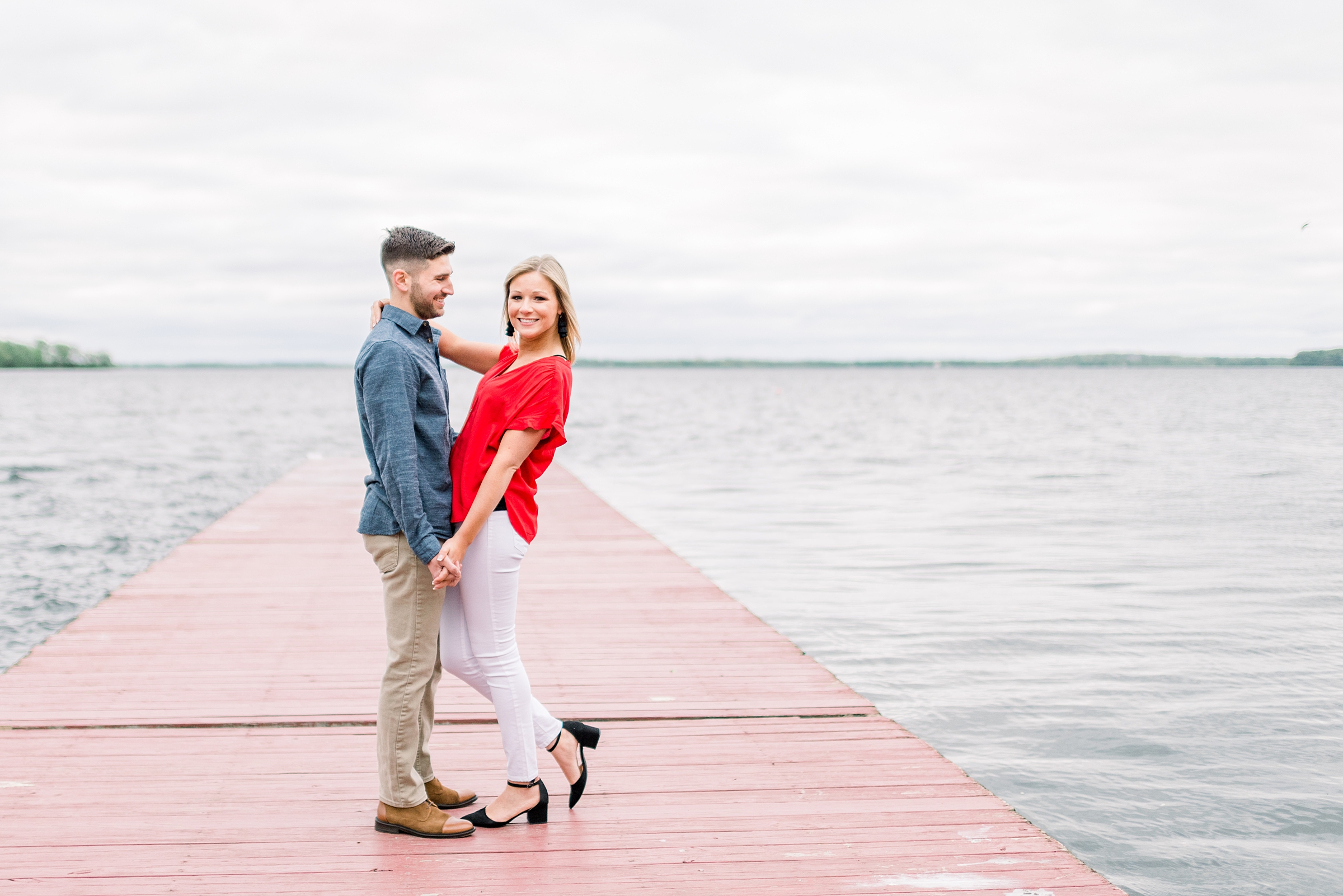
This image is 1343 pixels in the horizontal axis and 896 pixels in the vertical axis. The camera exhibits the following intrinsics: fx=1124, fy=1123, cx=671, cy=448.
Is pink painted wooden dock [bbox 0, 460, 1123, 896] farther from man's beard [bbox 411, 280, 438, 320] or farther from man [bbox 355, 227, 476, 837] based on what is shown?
man's beard [bbox 411, 280, 438, 320]

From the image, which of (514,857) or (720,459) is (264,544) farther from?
(720,459)

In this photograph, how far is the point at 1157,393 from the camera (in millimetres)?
98562

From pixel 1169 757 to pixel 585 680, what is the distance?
10.2 ft

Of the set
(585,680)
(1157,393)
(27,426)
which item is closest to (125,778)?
(585,680)

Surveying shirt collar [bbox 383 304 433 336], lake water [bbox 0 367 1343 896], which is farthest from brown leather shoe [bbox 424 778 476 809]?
lake water [bbox 0 367 1343 896]

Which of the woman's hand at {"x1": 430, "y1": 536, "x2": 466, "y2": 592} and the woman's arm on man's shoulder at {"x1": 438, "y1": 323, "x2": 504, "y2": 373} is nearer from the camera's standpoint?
the woman's hand at {"x1": 430, "y1": 536, "x2": 466, "y2": 592}

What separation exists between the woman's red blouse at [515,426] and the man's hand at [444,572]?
0.54 ft

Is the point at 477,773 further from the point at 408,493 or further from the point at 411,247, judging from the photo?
the point at 411,247

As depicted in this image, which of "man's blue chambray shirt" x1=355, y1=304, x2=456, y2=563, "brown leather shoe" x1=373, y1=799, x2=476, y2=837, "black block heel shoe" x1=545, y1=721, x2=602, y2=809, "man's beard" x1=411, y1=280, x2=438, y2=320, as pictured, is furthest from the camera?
"black block heel shoe" x1=545, y1=721, x2=602, y2=809

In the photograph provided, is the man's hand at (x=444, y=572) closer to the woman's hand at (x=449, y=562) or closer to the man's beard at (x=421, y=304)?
the woman's hand at (x=449, y=562)

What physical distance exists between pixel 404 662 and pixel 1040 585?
8533 millimetres

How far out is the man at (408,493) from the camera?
124 inches

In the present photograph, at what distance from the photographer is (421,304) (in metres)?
3.25

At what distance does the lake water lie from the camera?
538 centimetres
